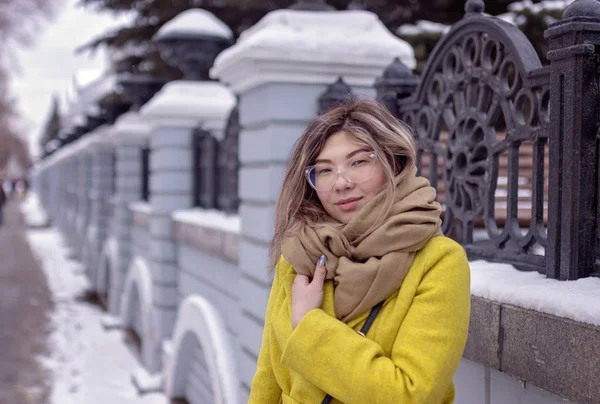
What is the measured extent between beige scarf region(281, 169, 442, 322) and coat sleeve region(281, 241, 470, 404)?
0.23 feet

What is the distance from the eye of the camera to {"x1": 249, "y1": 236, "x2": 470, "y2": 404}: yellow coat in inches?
64.2

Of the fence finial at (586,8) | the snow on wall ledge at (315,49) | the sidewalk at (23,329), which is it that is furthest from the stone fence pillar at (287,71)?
the sidewalk at (23,329)

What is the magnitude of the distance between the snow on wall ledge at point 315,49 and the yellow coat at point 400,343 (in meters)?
2.28

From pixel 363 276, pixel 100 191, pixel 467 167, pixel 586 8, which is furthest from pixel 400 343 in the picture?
pixel 100 191

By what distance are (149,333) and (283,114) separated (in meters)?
4.79

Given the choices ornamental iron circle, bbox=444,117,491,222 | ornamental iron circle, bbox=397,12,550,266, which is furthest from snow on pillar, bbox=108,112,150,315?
ornamental iron circle, bbox=444,117,491,222

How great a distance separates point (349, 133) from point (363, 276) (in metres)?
0.41

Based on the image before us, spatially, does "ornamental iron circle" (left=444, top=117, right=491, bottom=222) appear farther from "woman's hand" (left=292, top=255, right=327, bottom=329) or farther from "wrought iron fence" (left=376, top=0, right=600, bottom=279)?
"woman's hand" (left=292, top=255, right=327, bottom=329)

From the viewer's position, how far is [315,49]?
389cm

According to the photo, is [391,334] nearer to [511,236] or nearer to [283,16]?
[511,236]

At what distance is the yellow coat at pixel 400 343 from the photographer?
1.63 m

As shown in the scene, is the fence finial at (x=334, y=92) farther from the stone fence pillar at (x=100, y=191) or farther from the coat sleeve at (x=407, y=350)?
the stone fence pillar at (x=100, y=191)

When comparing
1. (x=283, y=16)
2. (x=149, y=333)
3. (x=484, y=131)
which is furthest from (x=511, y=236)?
(x=149, y=333)

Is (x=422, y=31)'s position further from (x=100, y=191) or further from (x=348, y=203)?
(x=348, y=203)
